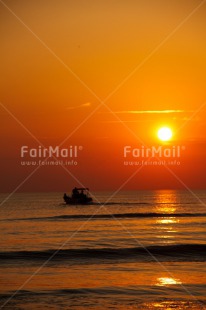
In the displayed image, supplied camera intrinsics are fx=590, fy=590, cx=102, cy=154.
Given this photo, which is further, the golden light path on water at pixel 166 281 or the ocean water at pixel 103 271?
the golden light path on water at pixel 166 281

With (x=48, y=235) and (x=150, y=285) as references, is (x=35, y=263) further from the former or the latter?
(x=48, y=235)

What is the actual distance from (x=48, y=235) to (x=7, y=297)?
88.7ft

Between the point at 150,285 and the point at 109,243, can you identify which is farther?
the point at 109,243

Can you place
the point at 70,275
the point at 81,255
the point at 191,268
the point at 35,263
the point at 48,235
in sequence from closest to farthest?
the point at 70,275
the point at 191,268
the point at 35,263
the point at 81,255
the point at 48,235

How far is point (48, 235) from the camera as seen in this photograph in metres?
48.8

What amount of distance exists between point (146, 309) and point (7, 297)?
5329mm

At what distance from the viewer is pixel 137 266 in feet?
98.1

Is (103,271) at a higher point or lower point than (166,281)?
higher

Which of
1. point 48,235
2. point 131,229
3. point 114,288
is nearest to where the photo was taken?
point 114,288

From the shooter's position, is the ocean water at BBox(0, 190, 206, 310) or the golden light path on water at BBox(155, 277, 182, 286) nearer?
the ocean water at BBox(0, 190, 206, 310)

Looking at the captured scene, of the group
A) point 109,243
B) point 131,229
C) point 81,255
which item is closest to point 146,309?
point 81,255

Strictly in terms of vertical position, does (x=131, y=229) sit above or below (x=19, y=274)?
above

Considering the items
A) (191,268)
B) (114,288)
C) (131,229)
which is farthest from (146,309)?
(131,229)

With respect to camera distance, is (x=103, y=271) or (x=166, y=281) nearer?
(x=166, y=281)
